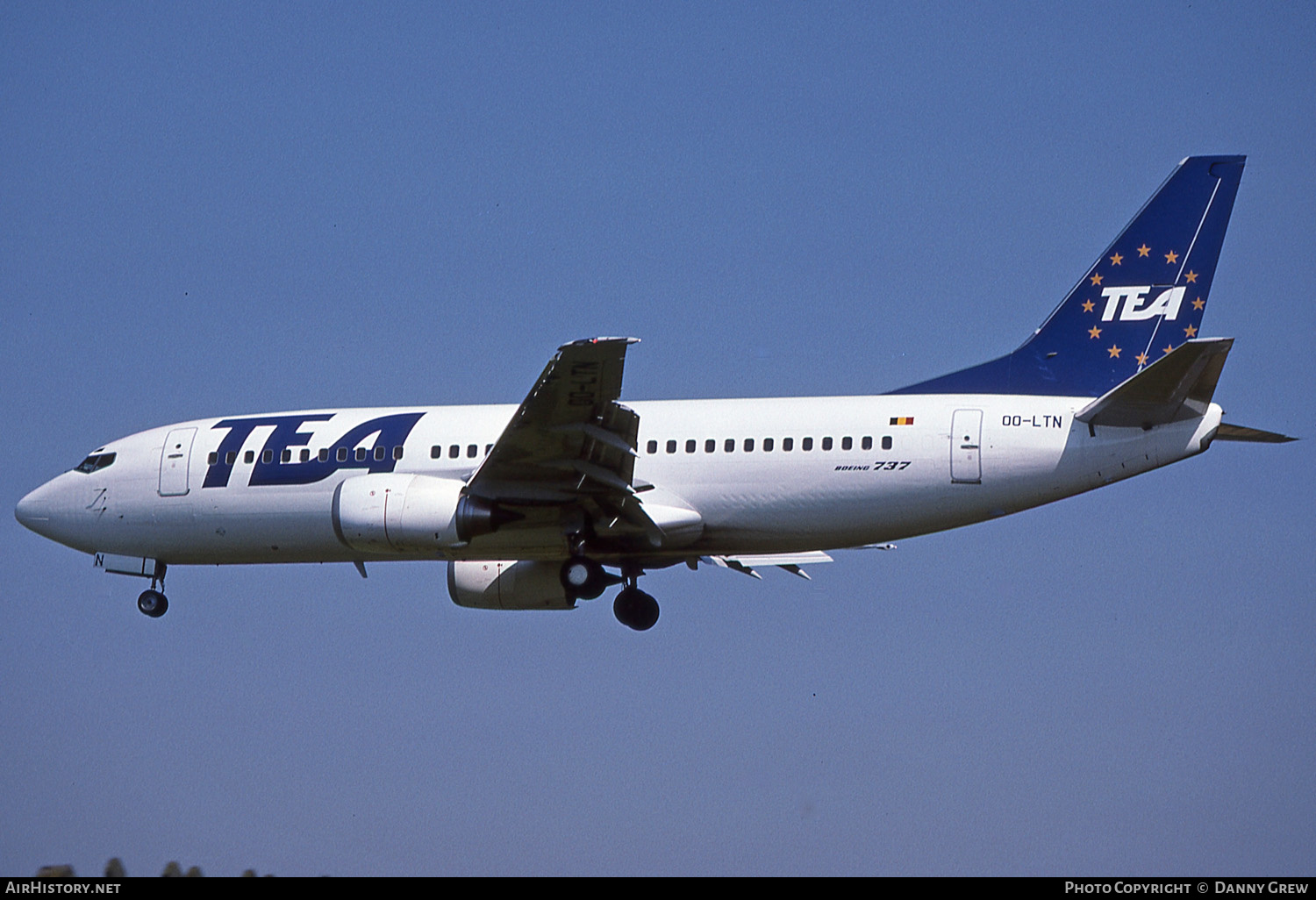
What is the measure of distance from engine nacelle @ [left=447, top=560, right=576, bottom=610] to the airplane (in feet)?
0.17

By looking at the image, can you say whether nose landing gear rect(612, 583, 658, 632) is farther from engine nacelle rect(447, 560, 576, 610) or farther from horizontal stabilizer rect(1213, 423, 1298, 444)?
horizontal stabilizer rect(1213, 423, 1298, 444)

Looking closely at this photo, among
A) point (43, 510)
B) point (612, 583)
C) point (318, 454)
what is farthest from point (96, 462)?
point (612, 583)

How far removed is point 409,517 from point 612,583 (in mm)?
4236

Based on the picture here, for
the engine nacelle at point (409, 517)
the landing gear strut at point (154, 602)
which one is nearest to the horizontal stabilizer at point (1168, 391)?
the engine nacelle at point (409, 517)

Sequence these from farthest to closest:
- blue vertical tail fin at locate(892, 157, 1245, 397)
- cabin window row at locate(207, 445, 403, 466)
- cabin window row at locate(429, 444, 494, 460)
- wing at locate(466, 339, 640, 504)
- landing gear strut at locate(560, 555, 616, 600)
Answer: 1. cabin window row at locate(207, 445, 403, 466)
2. cabin window row at locate(429, 444, 494, 460)
3. landing gear strut at locate(560, 555, 616, 600)
4. blue vertical tail fin at locate(892, 157, 1245, 397)
5. wing at locate(466, 339, 640, 504)

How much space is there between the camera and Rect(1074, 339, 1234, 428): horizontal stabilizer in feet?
73.7

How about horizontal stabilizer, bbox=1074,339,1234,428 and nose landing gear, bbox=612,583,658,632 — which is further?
nose landing gear, bbox=612,583,658,632

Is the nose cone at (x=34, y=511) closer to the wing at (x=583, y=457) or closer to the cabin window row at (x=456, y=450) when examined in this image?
the cabin window row at (x=456, y=450)

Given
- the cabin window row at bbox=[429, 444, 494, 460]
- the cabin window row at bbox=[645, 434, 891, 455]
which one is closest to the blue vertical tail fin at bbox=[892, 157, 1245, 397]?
the cabin window row at bbox=[645, 434, 891, 455]

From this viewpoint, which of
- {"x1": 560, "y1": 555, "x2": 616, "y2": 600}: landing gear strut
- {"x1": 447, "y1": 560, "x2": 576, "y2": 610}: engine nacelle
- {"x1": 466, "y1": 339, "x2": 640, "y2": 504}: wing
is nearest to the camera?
{"x1": 466, "y1": 339, "x2": 640, "y2": 504}: wing

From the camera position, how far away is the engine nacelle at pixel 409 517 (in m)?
25.3

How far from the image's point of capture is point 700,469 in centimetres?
2606
